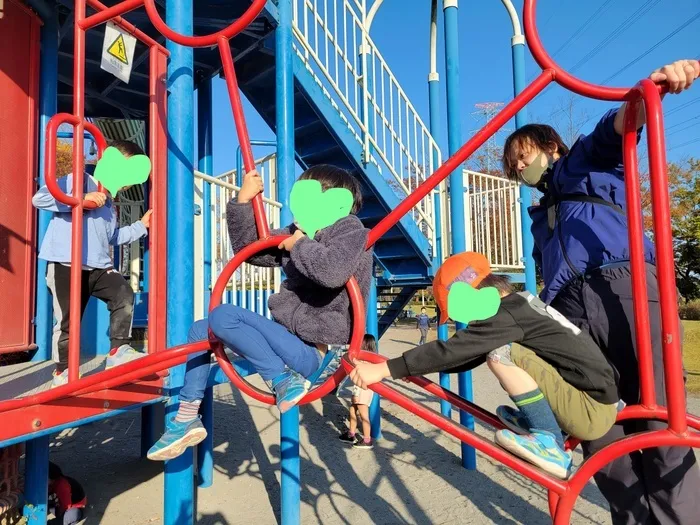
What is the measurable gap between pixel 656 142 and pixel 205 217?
2.99 meters

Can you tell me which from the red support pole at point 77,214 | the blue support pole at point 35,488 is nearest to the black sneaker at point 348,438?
the blue support pole at point 35,488

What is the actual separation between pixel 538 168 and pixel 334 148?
3.34 meters

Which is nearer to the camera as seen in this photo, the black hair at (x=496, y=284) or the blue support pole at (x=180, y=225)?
the black hair at (x=496, y=284)

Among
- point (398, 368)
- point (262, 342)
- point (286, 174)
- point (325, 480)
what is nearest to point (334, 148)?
point (286, 174)

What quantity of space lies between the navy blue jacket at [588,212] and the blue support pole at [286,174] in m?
1.89

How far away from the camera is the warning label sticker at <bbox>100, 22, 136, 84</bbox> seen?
2129 millimetres

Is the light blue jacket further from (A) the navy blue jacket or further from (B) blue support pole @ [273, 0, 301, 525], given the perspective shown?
(A) the navy blue jacket

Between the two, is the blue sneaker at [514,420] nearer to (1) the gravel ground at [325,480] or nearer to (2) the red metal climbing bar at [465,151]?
(2) the red metal climbing bar at [465,151]

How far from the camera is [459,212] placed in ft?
14.6

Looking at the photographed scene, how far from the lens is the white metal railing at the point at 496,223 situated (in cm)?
555

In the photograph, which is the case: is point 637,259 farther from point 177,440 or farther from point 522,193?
point 522,193

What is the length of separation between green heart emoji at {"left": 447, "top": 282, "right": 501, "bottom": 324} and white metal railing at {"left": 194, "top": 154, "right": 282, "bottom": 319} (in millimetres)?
2313

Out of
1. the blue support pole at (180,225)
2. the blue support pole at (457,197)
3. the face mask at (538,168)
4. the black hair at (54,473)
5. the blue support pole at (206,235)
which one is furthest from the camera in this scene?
the blue support pole at (457,197)

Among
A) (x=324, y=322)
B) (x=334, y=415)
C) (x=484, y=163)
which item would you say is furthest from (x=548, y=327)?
(x=484, y=163)
